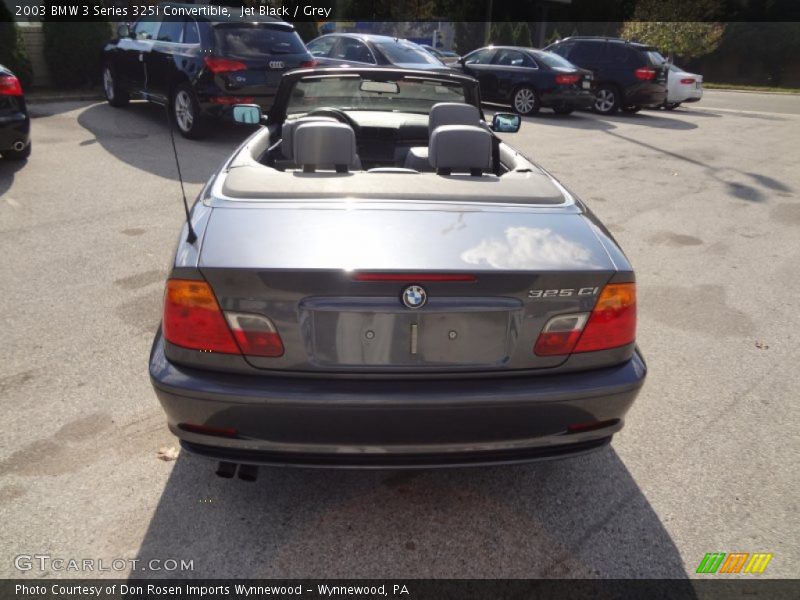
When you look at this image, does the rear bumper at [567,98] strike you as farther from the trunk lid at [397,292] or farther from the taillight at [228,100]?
the trunk lid at [397,292]

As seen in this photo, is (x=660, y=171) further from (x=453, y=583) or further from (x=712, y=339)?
(x=453, y=583)

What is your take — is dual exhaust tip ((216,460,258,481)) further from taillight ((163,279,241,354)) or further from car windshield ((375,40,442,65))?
car windshield ((375,40,442,65))

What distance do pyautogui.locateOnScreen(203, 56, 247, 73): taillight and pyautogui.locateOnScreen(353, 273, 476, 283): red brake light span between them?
7.50 m

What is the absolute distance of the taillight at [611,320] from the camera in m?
2.15

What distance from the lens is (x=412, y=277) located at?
198cm

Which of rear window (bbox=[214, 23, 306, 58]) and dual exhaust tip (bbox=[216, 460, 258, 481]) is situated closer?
dual exhaust tip (bbox=[216, 460, 258, 481])

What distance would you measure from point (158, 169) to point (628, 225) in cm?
541

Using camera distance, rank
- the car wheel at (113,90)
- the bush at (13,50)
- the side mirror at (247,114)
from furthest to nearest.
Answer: the bush at (13,50), the car wheel at (113,90), the side mirror at (247,114)

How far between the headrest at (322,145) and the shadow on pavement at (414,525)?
1352 millimetres

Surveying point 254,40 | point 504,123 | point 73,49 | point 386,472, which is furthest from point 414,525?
point 73,49

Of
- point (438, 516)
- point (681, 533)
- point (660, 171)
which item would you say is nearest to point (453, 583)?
point (438, 516)

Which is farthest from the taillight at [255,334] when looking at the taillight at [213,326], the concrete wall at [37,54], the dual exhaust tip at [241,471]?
the concrete wall at [37,54]

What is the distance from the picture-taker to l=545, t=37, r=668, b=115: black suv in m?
15.4

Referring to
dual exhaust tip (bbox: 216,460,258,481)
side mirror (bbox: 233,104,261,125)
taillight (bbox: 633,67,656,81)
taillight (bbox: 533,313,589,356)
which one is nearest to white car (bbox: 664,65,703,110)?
taillight (bbox: 633,67,656,81)
